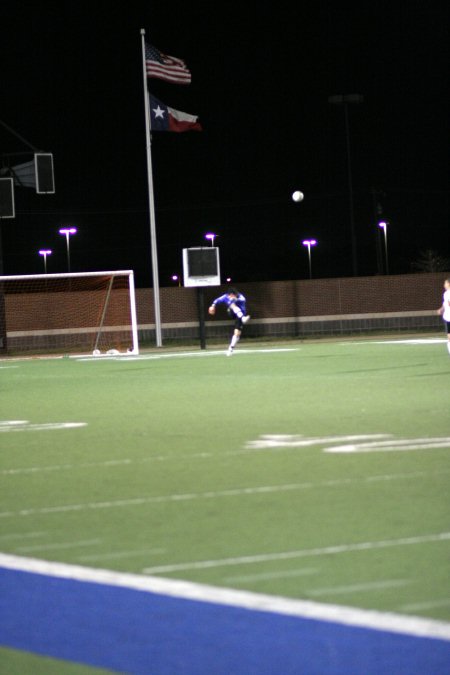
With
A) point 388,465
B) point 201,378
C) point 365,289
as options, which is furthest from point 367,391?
point 365,289

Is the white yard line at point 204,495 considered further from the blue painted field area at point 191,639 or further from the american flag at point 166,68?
the american flag at point 166,68

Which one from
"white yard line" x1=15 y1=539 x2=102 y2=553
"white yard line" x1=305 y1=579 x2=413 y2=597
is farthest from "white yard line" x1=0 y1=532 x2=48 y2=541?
"white yard line" x1=305 y1=579 x2=413 y2=597

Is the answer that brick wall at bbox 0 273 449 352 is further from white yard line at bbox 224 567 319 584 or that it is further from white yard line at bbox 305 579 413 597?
white yard line at bbox 305 579 413 597

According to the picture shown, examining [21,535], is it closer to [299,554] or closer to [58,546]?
[58,546]

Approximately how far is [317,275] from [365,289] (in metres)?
83.0

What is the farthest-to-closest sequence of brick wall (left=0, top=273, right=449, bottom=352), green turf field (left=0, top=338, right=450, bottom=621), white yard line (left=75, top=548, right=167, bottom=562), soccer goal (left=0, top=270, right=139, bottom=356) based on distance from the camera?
brick wall (left=0, top=273, right=449, bottom=352) < soccer goal (left=0, top=270, right=139, bottom=356) < white yard line (left=75, top=548, right=167, bottom=562) < green turf field (left=0, top=338, right=450, bottom=621)

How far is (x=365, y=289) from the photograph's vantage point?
179 feet

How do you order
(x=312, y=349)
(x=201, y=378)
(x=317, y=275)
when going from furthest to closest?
(x=317, y=275)
(x=312, y=349)
(x=201, y=378)

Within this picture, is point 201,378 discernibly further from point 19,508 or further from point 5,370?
point 19,508

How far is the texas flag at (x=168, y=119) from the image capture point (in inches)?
1687

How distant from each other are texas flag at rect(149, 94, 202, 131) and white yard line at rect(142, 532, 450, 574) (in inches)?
1431

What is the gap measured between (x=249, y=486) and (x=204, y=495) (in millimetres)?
523

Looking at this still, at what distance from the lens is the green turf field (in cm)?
672

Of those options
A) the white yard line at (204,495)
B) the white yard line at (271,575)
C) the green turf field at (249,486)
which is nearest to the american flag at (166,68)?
the green turf field at (249,486)
